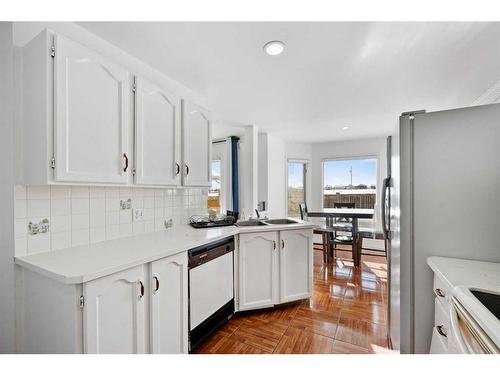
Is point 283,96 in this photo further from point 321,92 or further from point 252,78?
point 252,78

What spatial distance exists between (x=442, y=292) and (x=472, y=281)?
21 cm

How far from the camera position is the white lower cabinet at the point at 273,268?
214cm

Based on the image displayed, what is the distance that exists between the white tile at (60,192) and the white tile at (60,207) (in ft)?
0.08

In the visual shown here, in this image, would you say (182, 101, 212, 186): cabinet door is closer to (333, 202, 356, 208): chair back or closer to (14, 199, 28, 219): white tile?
(14, 199, 28, 219): white tile

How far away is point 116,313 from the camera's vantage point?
1125 millimetres

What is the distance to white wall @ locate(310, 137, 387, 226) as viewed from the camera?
4.60 m

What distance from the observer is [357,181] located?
15.9ft

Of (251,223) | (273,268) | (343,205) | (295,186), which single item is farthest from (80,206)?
(343,205)

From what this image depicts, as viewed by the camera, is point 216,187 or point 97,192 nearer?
point 97,192

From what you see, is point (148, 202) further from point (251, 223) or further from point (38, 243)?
point (251, 223)

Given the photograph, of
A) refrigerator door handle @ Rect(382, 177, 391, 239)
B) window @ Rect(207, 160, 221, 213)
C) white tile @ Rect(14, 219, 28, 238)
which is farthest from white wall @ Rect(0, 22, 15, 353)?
window @ Rect(207, 160, 221, 213)

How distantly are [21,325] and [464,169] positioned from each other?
8.54 feet

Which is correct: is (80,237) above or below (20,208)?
below
